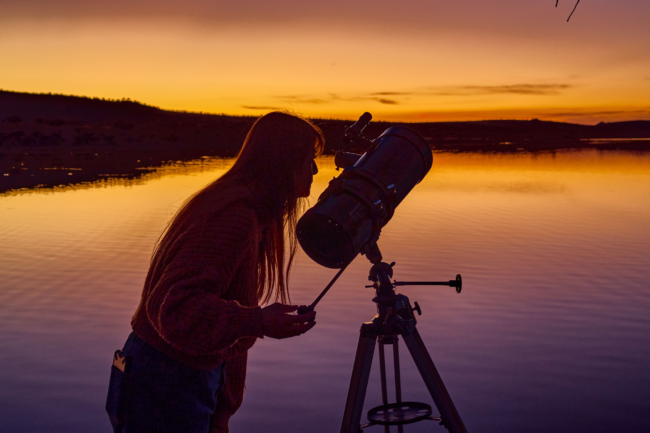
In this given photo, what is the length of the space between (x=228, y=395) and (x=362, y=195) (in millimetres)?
744

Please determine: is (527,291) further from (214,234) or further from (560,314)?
(214,234)

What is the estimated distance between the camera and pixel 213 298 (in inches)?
58.4

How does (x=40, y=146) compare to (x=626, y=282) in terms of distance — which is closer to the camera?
(x=626, y=282)

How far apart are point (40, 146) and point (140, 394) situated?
47243mm

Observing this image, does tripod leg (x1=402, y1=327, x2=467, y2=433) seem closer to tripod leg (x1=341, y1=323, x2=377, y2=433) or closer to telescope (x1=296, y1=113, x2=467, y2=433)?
telescope (x1=296, y1=113, x2=467, y2=433)

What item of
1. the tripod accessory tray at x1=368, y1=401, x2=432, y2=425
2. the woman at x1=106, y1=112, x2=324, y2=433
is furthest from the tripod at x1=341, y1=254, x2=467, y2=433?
the woman at x1=106, y1=112, x2=324, y2=433

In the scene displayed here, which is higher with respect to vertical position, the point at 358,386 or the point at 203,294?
the point at 203,294

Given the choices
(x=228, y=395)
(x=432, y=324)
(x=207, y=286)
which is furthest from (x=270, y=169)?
(x=432, y=324)

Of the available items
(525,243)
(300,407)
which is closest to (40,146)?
(525,243)

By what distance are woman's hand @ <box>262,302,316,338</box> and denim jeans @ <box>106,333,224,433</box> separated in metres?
0.30

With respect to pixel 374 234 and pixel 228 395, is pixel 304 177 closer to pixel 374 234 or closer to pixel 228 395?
pixel 374 234

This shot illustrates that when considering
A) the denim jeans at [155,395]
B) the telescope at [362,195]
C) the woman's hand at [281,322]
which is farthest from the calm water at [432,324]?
the woman's hand at [281,322]

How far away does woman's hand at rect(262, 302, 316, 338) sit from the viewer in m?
1.50

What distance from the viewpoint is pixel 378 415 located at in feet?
7.96
